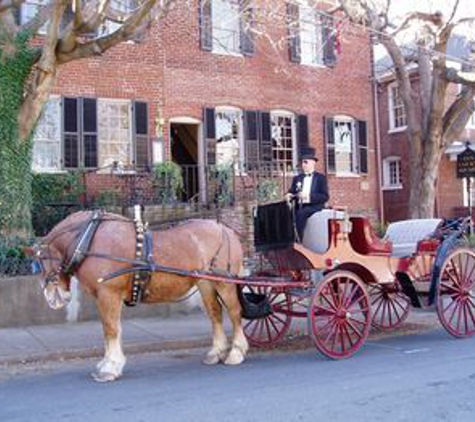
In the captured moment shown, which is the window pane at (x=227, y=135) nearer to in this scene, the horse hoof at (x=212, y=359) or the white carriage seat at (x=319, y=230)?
the white carriage seat at (x=319, y=230)

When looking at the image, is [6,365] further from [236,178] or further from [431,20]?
[431,20]

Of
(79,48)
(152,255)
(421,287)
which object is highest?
(79,48)

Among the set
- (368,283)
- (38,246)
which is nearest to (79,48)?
(38,246)

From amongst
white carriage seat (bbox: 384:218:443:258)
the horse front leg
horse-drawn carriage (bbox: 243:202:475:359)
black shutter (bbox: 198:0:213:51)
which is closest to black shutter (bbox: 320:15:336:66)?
black shutter (bbox: 198:0:213:51)

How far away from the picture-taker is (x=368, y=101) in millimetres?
23234

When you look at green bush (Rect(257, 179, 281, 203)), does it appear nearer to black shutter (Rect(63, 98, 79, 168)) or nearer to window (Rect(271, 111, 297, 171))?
window (Rect(271, 111, 297, 171))

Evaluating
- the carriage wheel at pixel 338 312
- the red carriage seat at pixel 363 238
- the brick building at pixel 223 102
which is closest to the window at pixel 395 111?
the brick building at pixel 223 102

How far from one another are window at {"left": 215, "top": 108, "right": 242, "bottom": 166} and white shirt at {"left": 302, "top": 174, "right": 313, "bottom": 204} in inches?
421

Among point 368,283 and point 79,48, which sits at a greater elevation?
point 79,48

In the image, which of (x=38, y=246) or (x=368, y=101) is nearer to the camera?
(x=38, y=246)

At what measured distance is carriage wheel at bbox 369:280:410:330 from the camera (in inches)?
426

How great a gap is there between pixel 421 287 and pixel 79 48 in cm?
Answer: 716

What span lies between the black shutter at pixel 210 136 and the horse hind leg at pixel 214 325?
1110cm

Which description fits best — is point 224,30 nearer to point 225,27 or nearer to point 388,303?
point 225,27
